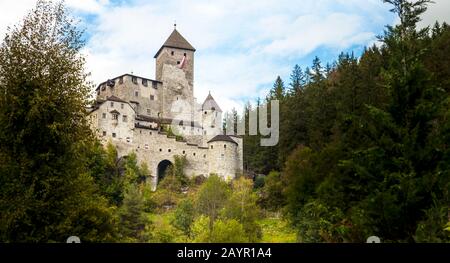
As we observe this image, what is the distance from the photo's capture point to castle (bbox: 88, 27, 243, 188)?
71.9 meters

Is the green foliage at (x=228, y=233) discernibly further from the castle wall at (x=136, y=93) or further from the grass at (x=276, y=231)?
the castle wall at (x=136, y=93)

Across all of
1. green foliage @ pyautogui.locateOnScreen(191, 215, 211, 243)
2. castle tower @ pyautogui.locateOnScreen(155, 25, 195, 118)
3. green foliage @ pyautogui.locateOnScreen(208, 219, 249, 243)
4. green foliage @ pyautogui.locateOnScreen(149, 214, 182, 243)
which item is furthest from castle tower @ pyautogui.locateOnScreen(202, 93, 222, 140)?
green foliage @ pyautogui.locateOnScreen(208, 219, 249, 243)

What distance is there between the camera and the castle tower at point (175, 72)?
87.2 meters

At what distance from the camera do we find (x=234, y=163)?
75188mm

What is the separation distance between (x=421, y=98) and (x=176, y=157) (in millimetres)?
58785

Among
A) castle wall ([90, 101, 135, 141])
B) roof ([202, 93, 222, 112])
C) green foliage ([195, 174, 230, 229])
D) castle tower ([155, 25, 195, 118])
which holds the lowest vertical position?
green foliage ([195, 174, 230, 229])

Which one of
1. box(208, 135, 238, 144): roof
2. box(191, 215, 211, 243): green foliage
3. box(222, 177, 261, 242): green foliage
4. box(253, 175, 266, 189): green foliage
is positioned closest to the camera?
box(191, 215, 211, 243): green foliage

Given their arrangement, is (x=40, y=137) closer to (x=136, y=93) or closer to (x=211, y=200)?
Result: (x=211, y=200)

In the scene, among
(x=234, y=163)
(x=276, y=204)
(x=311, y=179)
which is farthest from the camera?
(x=234, y=163)

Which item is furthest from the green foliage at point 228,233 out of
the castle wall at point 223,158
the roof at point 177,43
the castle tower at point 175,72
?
the roof at point 177,43

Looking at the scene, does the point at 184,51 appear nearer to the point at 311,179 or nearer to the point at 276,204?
the point at 276,204

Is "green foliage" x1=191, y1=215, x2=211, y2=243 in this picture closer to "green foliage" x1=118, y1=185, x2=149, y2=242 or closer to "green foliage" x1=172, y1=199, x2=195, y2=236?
"green foliage" x1=172, y1=199, x2=195, y2=236

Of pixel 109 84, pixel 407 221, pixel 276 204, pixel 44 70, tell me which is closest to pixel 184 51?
pixel 109 84
